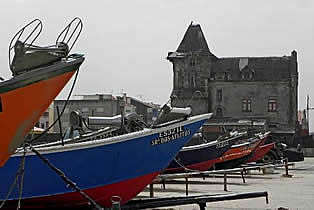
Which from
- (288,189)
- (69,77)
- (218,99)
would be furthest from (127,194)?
(218,99)

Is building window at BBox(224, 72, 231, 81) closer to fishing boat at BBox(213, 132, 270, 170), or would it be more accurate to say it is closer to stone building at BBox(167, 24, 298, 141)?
stone building at BBox(167, 24, 298, 141)

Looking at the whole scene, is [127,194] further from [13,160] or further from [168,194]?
[168,194]

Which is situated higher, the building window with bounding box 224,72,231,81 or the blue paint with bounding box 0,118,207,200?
the building window with bounding box 224,72,231,81

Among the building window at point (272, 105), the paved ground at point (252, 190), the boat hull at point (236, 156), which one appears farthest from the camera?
the building window at point (272, 105)

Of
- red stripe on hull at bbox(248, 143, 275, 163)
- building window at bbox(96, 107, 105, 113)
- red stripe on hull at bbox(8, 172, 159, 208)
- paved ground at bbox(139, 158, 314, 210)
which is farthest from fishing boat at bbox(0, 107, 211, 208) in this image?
→ building window at bbox(96, 107, 105, 113)

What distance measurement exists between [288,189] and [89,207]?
872 cm

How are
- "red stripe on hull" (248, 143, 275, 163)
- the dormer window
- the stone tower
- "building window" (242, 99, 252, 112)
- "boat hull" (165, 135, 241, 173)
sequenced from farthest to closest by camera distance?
1. the dormer window
2. the stone tower
3. "building window" (242, 99, 252, 112)
4. "red stripe on hull" (248, 143, 275, 163)
5. "boat hull" (165, 135, 241, 173)

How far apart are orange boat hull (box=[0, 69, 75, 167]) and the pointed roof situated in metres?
74.0

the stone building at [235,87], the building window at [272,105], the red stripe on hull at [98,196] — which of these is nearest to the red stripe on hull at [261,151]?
the red stripe on hull at [98,196]

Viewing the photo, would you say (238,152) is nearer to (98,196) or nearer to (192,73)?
(98,196)

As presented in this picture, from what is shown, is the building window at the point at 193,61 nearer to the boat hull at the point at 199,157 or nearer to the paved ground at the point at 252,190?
the paved ground at the point at 252,190

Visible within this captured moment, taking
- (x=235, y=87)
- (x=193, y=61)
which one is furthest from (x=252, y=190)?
A: (x=235, y=87)

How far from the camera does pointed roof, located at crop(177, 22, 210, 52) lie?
269ft

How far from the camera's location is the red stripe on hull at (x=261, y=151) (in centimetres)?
2839
